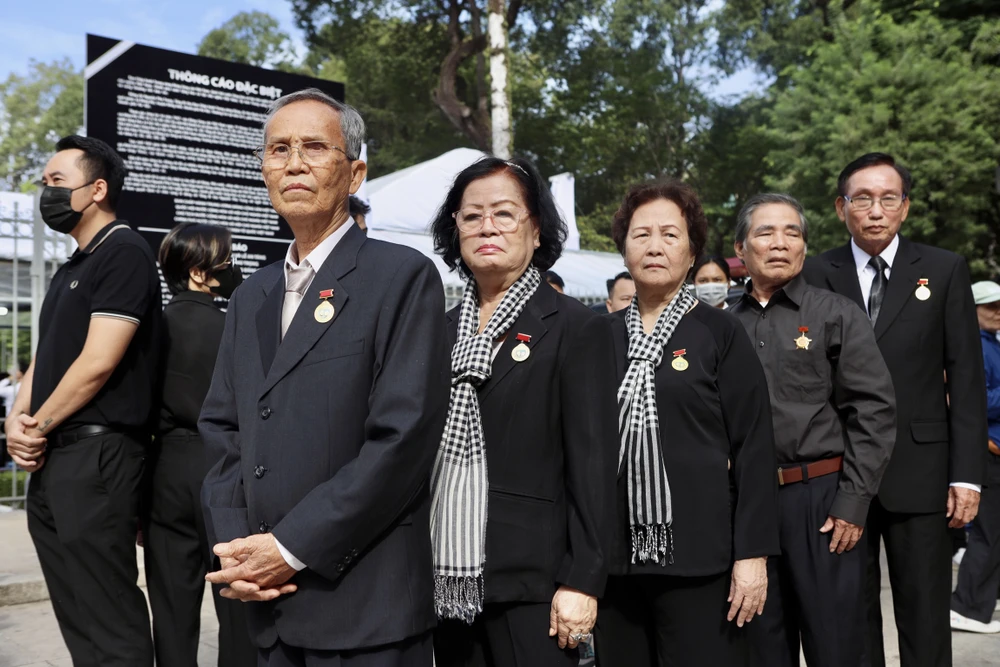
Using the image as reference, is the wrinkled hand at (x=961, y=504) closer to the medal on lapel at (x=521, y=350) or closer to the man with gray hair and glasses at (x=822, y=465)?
the man with gray hair and glasses at (x=822, y=465)

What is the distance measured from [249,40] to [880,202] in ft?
128

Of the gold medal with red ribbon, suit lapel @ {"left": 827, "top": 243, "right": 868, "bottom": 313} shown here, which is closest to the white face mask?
suit lapel @ {"left": 827, "top": 243, "right": 868, "bottom": 313}

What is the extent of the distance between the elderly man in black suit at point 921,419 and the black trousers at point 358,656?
2.23 metres

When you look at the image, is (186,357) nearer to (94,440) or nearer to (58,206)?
(94,440)

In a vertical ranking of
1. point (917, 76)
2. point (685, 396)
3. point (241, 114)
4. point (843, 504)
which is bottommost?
point (843, 504)

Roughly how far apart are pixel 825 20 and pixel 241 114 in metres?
26.8

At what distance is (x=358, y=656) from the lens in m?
2.00

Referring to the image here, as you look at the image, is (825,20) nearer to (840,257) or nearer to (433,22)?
(433,22)

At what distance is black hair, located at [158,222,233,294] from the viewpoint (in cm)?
397

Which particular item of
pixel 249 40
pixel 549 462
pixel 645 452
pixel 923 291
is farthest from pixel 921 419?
pixel 249 40

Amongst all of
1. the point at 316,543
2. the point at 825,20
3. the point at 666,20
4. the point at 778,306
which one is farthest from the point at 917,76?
the point at 316,543

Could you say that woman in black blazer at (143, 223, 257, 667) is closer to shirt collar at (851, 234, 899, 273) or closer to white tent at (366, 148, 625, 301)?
shirt collar at (851, 234, 899, 273)

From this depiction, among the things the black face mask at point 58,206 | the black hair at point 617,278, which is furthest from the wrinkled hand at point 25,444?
the black hair at point 617,278

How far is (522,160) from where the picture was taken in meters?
2.78
